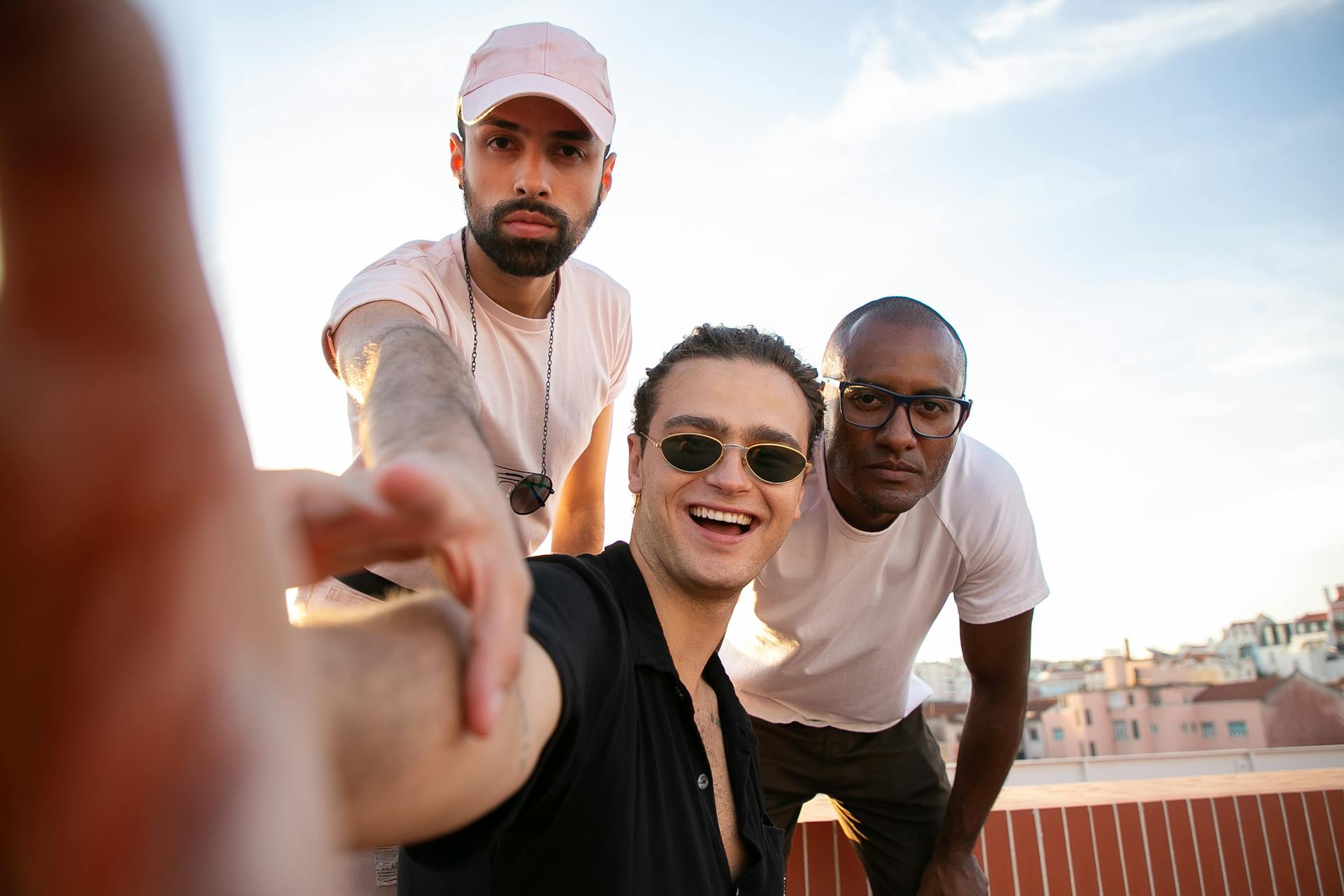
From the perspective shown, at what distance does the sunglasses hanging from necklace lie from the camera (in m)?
2.56

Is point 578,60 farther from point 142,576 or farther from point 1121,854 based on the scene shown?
point 1121,854

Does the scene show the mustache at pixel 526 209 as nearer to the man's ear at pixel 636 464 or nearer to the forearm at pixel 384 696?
the man's ear at pixel 636 464

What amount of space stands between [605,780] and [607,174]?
1.91 m

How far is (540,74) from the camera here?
247 centimetres

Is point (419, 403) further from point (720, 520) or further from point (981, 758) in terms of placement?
point (981, 758)

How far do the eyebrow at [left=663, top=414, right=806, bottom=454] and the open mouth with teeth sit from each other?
0.21 meters

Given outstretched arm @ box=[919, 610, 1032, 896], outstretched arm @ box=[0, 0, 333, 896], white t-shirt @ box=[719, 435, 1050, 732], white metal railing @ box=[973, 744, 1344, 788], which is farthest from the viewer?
white metal railing @ box=[973, 744, 1344, 788]

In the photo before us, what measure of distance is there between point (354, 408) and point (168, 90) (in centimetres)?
216

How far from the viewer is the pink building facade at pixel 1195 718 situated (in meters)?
45.3

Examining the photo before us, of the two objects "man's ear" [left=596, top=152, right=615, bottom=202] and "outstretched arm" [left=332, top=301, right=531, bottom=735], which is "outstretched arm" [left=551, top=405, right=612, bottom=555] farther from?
"outstretched arm" [left=332, top=301, right=531, bottom=735]

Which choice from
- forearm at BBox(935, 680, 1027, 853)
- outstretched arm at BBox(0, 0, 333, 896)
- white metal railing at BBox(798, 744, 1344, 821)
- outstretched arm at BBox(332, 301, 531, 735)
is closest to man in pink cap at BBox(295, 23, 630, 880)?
outstretched arm at BBox(332, 301, 531, 735)

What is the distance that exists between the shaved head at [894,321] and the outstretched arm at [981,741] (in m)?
0.98

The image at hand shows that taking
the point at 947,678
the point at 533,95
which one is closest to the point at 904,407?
the point at 533,95

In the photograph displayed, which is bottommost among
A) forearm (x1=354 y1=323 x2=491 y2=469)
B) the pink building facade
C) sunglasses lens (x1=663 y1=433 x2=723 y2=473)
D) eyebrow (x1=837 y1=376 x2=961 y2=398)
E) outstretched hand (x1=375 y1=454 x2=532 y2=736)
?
the pink building facade
